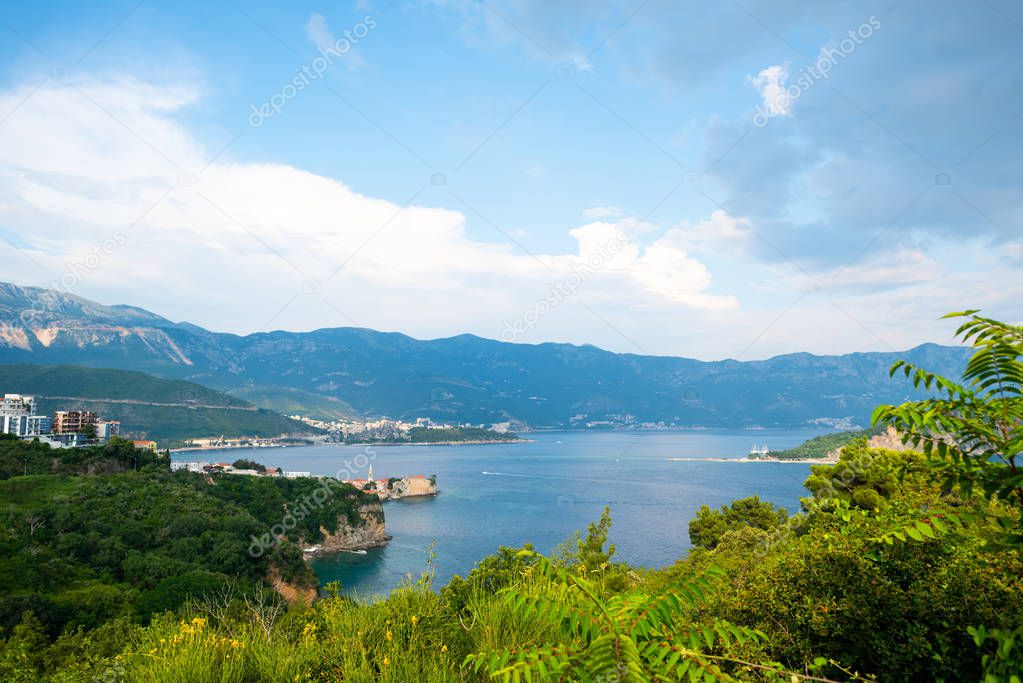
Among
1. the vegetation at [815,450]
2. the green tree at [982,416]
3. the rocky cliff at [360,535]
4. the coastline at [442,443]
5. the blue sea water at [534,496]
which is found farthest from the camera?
the coastline at [442,443]

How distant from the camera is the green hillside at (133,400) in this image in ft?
368

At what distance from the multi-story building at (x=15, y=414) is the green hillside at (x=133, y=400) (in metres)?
35.4

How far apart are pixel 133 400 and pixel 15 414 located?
55.8 meters

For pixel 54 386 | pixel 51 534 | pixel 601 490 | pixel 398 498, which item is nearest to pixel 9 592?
pixel 51 534

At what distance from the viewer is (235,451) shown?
411 feet

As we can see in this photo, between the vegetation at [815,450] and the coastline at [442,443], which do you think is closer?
the vegetation at [815,450]

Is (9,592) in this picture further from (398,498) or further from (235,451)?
(235,451)

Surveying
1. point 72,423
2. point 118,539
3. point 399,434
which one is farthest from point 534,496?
point 399,434

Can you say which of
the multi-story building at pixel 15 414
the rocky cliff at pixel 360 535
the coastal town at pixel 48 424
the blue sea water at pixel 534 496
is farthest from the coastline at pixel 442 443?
the rocky cliff at pixel 360 535

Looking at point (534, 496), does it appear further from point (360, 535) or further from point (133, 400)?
point (133, 400)

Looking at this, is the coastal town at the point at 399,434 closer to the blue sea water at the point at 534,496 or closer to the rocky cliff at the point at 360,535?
the blue sea water at the point at 534,496

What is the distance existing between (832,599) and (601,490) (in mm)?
84950

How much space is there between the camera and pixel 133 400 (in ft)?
402

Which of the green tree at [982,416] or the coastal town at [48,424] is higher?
the green tree at [982,416]
